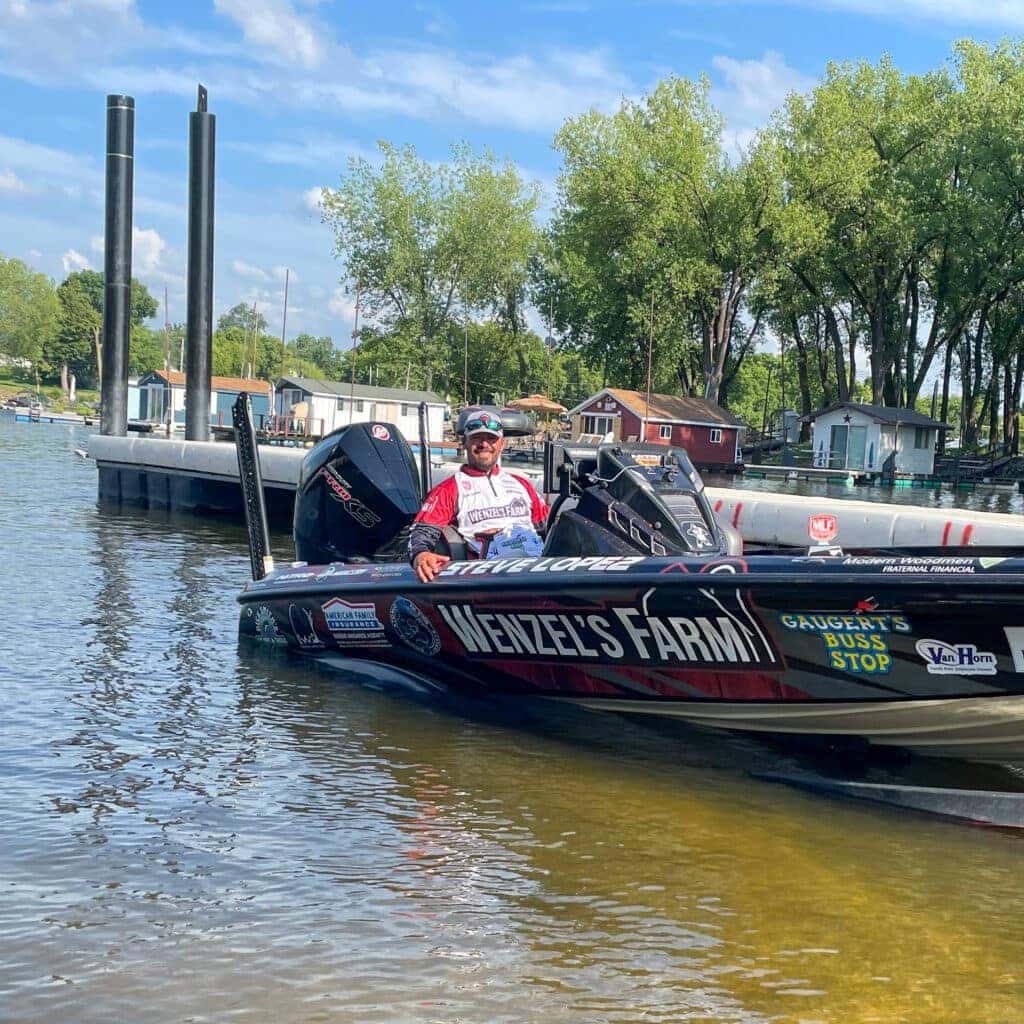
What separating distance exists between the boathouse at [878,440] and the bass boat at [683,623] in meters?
45.3

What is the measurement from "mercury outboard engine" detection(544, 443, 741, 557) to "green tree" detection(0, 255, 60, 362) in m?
127

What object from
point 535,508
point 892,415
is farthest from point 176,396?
point 535,508

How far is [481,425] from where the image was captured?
22.6 ft

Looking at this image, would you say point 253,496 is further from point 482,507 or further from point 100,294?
point 100,294

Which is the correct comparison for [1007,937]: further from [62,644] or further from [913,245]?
[913,245]

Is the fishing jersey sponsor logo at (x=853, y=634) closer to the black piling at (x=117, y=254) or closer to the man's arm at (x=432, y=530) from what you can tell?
the man's arm at (x=432, y=530)

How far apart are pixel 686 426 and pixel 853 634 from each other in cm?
4941

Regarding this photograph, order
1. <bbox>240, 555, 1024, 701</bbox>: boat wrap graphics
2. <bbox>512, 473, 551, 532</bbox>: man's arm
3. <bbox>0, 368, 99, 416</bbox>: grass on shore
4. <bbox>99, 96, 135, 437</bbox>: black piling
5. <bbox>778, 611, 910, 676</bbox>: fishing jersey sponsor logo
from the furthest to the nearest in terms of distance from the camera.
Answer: <bbox>0, 368, 99, 416</bbox>: grass on shore
<bbox>99, 96, 135, 437</bbox>: black piling
<bbox>512, 473, 551, 532</bbox>: man's arm
<bbox>778, 611, 910, 676</bbox>: fishing jersey sponsor logo
<bbox>240, 555, 1024, 701</bbox>: boat wrap graphics

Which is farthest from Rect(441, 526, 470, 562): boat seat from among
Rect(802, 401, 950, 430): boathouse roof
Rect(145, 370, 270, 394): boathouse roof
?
Rect(145, 370, 270, 394): boathouse roof

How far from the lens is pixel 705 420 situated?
178 ft

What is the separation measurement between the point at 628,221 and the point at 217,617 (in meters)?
44.4

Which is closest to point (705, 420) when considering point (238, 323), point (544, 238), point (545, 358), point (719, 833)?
point (544, 238)

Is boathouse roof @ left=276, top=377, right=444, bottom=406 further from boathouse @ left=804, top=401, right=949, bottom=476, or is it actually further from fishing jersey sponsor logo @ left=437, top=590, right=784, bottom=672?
fishing jersey sponsor logo @ left=437, top=590, right=784, bottom=672

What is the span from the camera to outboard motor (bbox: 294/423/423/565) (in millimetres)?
8547
